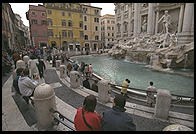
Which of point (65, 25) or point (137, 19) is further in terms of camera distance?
point (65, 25)

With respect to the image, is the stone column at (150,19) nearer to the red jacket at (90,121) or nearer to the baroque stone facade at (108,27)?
the red jacket at (90,121)

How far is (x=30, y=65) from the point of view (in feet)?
31.1

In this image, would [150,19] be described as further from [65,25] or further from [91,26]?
[65,25]

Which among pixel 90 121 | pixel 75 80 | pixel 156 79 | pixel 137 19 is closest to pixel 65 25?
pixel 137 19

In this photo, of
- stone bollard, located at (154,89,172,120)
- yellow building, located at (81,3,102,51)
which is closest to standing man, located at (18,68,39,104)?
stone bollard, located at (154,89,172,120)

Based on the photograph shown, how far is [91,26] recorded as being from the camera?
4828 cm

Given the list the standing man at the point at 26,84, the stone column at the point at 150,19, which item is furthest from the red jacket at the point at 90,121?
the stone column at the point at 150,19

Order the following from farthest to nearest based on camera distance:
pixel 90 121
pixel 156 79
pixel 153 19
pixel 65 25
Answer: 1. pixel 65 25
2. pixel 153 19
3. pixel 156 79
4. pixel 90 121

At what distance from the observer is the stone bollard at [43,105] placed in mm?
3150

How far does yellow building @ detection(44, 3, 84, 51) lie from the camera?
126 feet

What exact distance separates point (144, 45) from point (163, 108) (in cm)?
2196

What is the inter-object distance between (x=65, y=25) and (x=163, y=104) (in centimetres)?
4192

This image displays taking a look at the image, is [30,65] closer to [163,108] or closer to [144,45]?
[163,108]

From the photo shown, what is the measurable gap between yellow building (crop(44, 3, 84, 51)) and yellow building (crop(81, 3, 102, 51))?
3416mm
